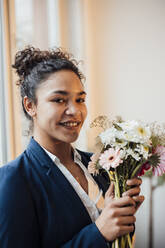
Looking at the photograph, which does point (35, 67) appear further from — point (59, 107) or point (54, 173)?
point (54, 173)

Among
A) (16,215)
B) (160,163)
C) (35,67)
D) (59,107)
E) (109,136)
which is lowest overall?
(16,215)

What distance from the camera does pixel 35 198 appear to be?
0.88m

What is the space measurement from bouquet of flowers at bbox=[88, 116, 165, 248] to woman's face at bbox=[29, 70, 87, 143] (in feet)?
0.39

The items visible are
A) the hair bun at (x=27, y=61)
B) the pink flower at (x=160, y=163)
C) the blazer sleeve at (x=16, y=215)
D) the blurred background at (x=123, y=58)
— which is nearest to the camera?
the blazer sleeve at (x=16, y=215)

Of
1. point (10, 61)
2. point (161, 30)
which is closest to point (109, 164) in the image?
point (10, 61)

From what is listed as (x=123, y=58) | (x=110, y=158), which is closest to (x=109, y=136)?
(x=110, y=158)

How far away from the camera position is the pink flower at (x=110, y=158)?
0.85m

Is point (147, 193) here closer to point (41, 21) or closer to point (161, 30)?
point (161, 30)

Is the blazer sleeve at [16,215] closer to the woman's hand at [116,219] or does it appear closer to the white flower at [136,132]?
the woman's hand at [116,219]

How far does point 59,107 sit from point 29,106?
150 millimetres

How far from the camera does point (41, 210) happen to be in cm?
88

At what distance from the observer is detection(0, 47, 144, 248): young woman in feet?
2.76

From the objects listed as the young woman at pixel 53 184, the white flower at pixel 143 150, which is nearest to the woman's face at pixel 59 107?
the young woman at pixel 53 184

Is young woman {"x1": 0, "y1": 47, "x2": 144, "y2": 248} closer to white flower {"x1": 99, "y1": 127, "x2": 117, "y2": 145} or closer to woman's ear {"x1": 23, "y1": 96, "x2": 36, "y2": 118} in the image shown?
woman's ear {"x1": 23, "y1": 96, "x2": 36, "y2": 118}
